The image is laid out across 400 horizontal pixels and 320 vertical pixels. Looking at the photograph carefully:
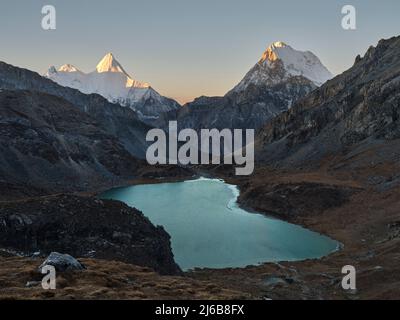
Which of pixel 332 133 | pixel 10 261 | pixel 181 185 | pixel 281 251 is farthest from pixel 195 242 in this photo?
pixel 332 133

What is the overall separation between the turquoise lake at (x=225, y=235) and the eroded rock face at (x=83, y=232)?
7478 mm

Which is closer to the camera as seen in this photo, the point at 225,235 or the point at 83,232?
the point at 83,232

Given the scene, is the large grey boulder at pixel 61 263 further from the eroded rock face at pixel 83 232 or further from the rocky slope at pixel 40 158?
the rocky slope at pixel 40 158

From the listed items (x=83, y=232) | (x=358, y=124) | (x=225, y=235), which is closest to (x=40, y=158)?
(x=225, y=235)

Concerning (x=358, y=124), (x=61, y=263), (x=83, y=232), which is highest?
(x=358, y=124)

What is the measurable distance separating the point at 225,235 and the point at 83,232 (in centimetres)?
3050

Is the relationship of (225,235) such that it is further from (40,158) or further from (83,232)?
(40,158)

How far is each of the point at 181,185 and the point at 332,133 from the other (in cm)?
Result: 5835

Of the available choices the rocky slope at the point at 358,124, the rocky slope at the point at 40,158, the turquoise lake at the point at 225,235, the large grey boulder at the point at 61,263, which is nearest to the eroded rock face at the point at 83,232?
the turquoise lake at the point at 225,235

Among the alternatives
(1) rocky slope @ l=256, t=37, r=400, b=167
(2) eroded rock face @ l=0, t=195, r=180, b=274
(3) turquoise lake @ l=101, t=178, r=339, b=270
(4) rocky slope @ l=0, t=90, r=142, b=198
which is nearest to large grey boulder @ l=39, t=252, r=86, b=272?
(2) eroded rock face @ l=0, t=195, r=180, b=274

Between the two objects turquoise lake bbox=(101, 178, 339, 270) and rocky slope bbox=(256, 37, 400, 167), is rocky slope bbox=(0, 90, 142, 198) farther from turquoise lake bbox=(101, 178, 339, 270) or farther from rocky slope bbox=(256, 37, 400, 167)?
rocky slope bbox=(256, 37, 400, 167)

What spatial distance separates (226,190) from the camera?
5915 inches

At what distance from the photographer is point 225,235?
267 feet
